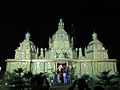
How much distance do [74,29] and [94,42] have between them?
380 inches

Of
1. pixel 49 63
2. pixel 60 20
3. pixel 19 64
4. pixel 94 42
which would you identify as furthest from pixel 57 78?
pixel 60 20

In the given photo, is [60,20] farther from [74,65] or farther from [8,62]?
[8,62]

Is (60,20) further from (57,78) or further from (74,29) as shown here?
(57,78)

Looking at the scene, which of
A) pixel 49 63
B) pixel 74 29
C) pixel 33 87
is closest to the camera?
pixel 33 87

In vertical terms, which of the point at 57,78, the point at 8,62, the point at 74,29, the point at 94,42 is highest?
the point at 74,29

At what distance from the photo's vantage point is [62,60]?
34.8m

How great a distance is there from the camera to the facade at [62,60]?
35.5 meters

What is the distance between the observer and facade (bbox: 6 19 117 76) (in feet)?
116

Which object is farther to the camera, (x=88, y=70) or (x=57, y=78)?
(x=88, y=70)

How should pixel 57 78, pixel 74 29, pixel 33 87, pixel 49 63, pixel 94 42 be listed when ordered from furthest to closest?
pixel 74 29
pixel 94 42
pixel 49 63
pixel 57 78
pixel 33 87

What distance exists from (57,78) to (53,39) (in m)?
12.4

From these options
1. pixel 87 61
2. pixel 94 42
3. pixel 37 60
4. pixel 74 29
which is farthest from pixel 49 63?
pixel 74 29

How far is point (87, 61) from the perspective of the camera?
119ft

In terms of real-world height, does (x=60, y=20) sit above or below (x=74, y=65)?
above
